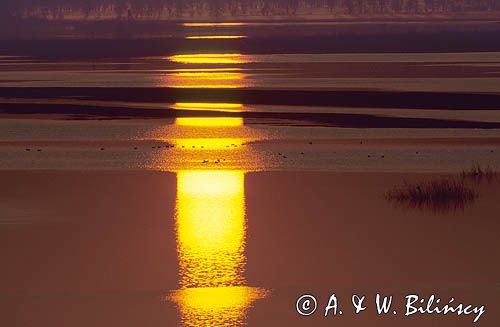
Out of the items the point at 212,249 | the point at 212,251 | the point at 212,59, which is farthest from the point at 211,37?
the point at 212,251

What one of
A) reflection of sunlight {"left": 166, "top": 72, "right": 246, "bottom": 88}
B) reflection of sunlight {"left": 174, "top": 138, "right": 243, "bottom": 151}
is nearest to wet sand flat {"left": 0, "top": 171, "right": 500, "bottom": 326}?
reflection of sunlight {"left": 174, "top": 138, "right": 243, "bottom": 151}

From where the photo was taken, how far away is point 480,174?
26.0m

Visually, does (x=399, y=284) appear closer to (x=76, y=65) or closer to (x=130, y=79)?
(x=130, y=79)

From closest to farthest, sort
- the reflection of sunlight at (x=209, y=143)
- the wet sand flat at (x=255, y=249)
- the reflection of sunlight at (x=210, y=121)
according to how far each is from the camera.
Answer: the wet sand flat at (x=255, y=249) → the reflection of sunlight at (x=209, y=143) → the reflection of sunlight at (x=210, y=121)

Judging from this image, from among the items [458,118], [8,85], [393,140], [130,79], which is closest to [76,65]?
[130,79]

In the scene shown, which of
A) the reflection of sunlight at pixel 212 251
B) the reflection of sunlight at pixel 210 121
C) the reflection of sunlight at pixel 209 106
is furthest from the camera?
the reflection of sunlight at pixel 209 106

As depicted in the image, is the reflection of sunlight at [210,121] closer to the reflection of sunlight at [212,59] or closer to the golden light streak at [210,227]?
the golden light streak at [210,227]

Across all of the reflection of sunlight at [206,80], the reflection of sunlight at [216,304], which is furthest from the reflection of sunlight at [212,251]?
the reflection of sunlight at [206,80]

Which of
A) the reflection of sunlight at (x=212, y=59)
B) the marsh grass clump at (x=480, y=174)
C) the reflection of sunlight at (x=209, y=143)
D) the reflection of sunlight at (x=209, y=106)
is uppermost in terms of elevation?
the marsh grass clump at (x=480, y=174)

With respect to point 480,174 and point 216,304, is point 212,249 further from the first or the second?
point 480,174

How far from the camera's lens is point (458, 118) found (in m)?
40.8

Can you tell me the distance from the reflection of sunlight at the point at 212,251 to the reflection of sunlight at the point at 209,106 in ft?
66.8

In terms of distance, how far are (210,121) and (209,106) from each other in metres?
7.04

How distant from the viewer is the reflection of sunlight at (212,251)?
15.2 metres
